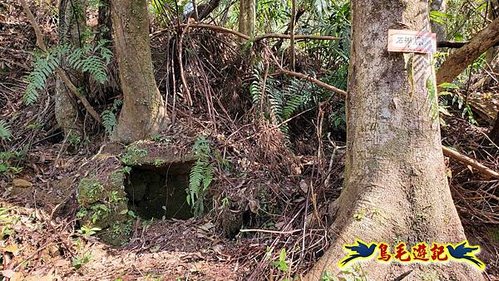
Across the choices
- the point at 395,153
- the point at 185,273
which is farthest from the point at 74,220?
the point at 395,153

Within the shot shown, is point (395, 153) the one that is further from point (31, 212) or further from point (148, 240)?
point (31, 212)

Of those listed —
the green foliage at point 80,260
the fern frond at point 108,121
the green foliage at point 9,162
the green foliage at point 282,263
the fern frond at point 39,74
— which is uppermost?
the fern frond at point 39,74

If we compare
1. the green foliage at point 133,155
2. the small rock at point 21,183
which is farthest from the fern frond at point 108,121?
the small rock at point 21,183

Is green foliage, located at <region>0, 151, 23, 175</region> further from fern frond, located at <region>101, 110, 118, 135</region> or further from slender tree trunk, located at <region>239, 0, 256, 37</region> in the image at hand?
slender tree trunk, located at <region>239, 0, 256, 37</region>

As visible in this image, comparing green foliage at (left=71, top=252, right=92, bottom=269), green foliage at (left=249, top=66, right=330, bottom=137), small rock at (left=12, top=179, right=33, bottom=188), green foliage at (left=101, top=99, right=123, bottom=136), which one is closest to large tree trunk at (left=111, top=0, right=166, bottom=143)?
green foliage at (left=101, top=99, right=123, bottom=136)

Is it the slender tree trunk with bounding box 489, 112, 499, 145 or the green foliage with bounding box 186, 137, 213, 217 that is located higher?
the slender tree trunk with bounding box 489, 112, 499, 145

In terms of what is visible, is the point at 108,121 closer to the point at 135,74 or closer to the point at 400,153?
the point at 135,74

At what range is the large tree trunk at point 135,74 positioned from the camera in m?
3.33

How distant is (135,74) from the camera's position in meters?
3.44

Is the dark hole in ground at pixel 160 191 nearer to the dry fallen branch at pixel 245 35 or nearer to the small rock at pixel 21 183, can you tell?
the small rock at pixel 21 183

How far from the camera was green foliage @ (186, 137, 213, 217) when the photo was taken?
10.4 feet

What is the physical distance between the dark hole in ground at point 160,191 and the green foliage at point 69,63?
3.01 feet

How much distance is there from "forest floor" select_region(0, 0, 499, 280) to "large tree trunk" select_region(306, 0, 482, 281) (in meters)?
0.36

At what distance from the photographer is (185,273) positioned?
100 inches
